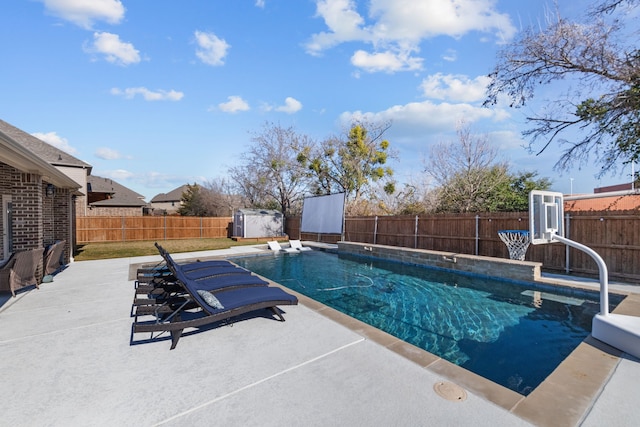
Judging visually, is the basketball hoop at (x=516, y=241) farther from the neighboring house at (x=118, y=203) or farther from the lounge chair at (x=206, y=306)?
the neighboring house at (x=118, y=203)

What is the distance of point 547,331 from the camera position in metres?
4.85

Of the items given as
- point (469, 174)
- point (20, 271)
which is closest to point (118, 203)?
point (20, 271)

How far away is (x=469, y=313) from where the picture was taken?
18.6 feet

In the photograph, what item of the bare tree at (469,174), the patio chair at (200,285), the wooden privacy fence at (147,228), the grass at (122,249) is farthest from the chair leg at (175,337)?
the wooden privacy fence at (147,228)

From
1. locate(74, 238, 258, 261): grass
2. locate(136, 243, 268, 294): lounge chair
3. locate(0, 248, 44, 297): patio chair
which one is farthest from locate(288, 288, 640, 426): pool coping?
locate(74, 238, 258, 261): grass

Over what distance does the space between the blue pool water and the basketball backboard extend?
1586 mm

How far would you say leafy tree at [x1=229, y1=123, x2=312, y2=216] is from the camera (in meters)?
22.8

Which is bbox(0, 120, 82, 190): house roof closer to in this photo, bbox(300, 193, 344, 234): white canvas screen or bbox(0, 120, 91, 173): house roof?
bbox(0, 120, 91, 173): house roof

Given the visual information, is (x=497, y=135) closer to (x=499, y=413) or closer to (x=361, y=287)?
(x=361, y=287)

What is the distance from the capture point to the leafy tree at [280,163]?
74.8ft

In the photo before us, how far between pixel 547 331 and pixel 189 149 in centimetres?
1751

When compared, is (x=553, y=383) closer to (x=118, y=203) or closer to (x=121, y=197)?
(x=118, y=203)

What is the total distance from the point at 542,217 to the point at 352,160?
16745mm

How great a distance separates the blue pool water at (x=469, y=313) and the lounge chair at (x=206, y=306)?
79.4 inches
